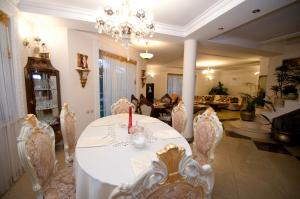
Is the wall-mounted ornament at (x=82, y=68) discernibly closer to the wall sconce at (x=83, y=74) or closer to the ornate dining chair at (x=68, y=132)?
the wall sconce at (x=83, y=74)

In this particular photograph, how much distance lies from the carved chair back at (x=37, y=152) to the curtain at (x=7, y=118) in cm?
100

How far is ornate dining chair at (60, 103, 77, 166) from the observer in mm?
1669

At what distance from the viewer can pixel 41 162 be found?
1183 mm

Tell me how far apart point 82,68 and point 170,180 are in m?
2.96

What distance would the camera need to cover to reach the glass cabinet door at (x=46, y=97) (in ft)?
7.96

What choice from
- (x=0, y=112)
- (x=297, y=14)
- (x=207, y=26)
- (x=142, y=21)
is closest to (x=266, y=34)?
(x=297, y=14)

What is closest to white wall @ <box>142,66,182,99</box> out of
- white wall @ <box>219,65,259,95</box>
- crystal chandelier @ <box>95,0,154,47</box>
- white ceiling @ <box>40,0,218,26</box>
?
white wall @ <box>219,65,259,95</box>

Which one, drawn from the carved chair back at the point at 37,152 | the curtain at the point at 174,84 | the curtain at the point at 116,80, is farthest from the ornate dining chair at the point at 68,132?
the curtain at the point at 174,84

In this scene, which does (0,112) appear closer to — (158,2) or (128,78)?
(158,2)

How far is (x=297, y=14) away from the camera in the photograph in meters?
2.51

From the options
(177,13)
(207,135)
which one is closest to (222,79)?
(177,13)

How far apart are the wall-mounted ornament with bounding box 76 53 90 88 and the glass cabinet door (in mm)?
465

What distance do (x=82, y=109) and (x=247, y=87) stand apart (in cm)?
885

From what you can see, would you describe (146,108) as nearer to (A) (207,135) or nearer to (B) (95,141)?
(A) (207,135)
